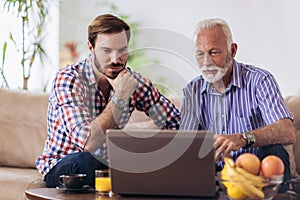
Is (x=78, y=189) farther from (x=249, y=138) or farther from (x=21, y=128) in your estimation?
(x=21, y=128)

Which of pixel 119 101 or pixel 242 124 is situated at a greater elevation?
pixel 119 101

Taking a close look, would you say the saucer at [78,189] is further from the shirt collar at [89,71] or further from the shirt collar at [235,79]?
the shirt collar at [235,79]

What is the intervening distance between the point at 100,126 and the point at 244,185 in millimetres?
1058

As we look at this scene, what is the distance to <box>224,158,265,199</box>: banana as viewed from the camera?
2.03 m

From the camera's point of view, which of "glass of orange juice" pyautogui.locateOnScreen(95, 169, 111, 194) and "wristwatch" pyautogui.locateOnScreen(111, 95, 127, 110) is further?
"wristwatch" pyautogui.locateOnScreen(111, 95, 127, 110)

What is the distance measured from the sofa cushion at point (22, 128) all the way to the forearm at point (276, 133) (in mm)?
1433

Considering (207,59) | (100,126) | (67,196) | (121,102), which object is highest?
(207,59)

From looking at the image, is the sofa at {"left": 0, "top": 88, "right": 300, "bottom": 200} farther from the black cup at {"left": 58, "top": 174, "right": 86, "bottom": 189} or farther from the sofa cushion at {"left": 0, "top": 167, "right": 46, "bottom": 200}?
the black cup at {"left": 58, "top": 174, "right": 86, "bottom": 189}

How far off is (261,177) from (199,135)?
238mm

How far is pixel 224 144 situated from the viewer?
2680 mm

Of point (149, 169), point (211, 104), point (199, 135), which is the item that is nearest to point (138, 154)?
point (149, 169)

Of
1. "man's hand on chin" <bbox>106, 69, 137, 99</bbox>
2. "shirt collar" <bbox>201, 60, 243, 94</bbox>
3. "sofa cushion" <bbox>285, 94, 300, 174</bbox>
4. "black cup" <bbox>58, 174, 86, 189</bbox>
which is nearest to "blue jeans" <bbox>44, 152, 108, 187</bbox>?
"black cup" <bbox>58, 174, 86, 189</bbox>

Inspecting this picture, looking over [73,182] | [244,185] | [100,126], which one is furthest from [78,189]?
[244,185]

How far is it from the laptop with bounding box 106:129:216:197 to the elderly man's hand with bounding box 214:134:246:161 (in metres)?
0.54
